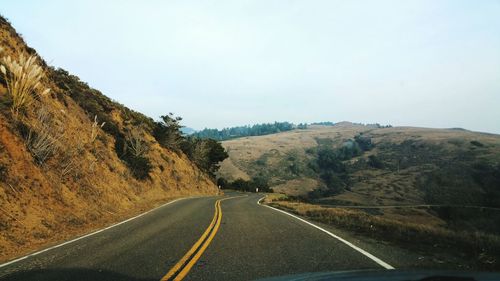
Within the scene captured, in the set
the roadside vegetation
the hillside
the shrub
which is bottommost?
the hillside

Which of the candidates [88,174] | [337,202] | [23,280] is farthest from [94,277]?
[337,202]

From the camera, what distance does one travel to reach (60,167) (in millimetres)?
16641

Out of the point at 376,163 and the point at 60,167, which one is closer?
the point at 60,167

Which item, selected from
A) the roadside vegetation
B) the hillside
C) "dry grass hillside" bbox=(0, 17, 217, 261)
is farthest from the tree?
the roadside vegetation

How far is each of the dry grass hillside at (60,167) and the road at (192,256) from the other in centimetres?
194

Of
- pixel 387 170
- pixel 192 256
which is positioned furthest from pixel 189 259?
pixel 387 170

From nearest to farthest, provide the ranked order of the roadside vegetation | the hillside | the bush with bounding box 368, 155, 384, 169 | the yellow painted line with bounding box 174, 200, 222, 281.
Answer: the yellow painted line with bounding box 174, 200, 222, 281 → the roadside vegetation → the hillside → the bush with bounding box 368, 155, 384, 169

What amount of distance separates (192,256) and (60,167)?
38.9ft

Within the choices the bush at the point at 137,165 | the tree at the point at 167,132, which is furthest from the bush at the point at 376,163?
the bush at the point at 137,165

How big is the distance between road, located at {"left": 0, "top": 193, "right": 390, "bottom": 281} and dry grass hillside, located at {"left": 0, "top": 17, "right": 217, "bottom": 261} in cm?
194

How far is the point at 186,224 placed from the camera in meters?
12.6

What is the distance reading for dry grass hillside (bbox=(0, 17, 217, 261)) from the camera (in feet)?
38.7

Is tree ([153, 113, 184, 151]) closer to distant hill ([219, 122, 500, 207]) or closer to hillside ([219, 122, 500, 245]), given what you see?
hillside ([219, 122, 500, 245])

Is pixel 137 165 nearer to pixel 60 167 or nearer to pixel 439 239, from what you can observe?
pixel 60 167
